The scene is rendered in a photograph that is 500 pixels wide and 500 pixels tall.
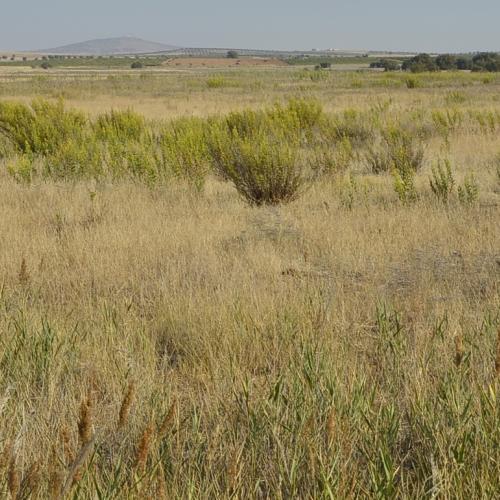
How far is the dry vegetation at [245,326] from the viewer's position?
2.02 meters

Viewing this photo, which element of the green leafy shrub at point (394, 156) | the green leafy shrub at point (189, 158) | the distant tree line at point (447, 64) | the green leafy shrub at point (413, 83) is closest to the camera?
the green leafy shrub at point (189, 158)

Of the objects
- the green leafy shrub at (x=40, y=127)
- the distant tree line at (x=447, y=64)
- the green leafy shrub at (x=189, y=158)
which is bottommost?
the green leafy shrub at (x=189, y=158)

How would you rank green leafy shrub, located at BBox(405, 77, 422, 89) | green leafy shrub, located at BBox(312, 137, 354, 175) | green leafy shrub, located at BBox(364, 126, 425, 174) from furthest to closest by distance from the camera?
1. green leafy shrub, located at BBox(405, 77, 422, 89)
2. green leafy shrub, located at BBox(364, 126, 425, 174)
3. green leafy shrub, located at BBox(312, 137, 354, 175)

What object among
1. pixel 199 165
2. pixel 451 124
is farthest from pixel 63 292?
pixel 451 124

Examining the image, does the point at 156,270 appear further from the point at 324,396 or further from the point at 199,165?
the point at 199,165

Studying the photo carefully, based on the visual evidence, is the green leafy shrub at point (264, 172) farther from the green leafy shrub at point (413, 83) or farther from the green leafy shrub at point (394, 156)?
the green leafy shrub at point (413, 83)

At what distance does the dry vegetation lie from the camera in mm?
2023

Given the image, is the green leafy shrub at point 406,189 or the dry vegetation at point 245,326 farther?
the green leafy shrub at point 406,189

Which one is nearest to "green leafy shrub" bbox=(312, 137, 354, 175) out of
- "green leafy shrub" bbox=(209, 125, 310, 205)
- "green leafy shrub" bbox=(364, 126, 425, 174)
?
"green leafy shrub" bbox=(364, 126, 425, 174)

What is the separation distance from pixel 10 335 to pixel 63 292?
3.61 feet

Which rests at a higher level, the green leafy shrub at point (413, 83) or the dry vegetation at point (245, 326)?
the green leafy shrub at point (413, 83)

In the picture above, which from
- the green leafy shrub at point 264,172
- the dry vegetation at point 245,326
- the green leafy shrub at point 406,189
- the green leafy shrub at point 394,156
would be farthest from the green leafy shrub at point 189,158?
the green leafy shrub at point 394,156

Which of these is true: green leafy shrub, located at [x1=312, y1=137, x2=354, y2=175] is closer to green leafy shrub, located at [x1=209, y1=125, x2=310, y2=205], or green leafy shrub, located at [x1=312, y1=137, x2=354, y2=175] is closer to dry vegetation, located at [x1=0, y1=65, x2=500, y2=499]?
dry vegetation, located at [x1=0, y1=65, x2=500, y2=499]

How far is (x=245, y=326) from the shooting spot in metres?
3.49
